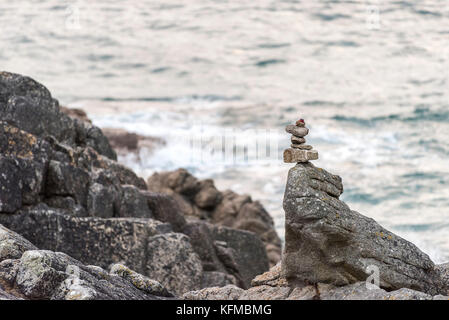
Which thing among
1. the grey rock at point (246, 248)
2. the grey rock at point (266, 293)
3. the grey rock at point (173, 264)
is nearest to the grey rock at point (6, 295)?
the grey rock at point (266, 293)

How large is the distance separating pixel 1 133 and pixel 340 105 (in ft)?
325

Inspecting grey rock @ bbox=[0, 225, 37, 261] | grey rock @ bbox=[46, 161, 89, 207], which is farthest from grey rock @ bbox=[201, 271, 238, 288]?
grey rock @ bbox=[0, 225, 37, 261]

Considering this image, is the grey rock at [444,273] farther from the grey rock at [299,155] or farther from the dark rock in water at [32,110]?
the dark rock in water at [32,110]

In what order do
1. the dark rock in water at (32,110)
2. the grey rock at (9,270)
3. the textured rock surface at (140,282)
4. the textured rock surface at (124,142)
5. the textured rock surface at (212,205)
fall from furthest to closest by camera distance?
the textured rock surface at (124,142) → the textured rock surface at (212,205) → the dark rock in water at (32,110) → the textured rock surface at (140,282) → the grey rock at (9,270)

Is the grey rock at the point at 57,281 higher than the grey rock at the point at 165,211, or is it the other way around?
the grey rock at the point at 57,281

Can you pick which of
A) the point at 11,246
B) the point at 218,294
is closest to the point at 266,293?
the point at 218,294

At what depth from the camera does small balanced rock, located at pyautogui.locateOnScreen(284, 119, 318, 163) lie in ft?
84.9

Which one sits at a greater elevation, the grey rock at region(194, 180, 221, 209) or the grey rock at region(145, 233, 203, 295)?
the grey rock at region(145, 233, 203, 295)

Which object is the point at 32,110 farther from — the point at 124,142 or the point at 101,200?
the point at 124,142

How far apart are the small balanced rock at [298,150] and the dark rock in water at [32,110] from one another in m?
17.6

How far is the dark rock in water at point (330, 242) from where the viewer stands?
25328mm

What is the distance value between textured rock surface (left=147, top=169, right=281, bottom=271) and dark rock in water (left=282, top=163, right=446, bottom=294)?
3187cm

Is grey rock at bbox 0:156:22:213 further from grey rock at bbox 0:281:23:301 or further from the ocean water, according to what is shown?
the ocean water

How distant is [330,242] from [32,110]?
19847 mm
